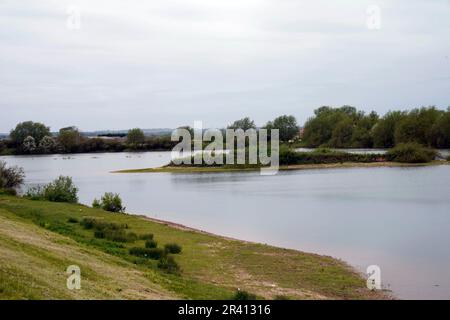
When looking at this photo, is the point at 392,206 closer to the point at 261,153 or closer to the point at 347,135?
the point at 261,153

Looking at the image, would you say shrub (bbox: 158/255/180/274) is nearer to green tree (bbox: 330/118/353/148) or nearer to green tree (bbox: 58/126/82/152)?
green tree (bbox: 330/118/353/148)

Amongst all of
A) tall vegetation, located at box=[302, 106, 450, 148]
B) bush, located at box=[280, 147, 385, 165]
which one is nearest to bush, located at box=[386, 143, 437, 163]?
bush, located at box=[280, 147, 385, 165]

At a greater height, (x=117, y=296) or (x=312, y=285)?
(x=117, y=296)

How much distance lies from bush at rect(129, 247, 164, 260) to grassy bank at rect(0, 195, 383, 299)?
0.31m

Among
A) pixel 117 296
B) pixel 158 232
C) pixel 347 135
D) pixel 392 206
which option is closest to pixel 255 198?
pixel 392 206

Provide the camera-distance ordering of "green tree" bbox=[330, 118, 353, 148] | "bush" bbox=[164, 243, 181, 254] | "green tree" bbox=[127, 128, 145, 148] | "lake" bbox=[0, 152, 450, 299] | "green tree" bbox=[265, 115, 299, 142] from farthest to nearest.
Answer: "green tree" bbox=[127, 128, 145, 148], "green tree" bbox=[265, 115, 299, 142], "green tree" bbox=[330, 118, 353, 148], "bush" bbox=[164, 243, 181, 254], "lake" bbox=[0, 152, 450, 299]

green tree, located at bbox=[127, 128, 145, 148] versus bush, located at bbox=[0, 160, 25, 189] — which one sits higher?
green tree, located at bbox=[127, 128, 145, 148]

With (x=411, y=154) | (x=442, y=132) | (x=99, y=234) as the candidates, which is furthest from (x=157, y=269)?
(x=442, y=132)

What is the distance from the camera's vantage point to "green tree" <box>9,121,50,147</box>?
135 m

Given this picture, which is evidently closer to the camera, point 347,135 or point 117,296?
point 117,296

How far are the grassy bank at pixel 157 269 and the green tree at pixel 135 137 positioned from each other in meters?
121
